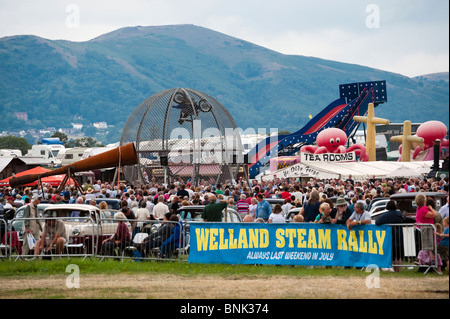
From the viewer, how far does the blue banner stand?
43.7ft

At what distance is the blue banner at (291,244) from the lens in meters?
13.3

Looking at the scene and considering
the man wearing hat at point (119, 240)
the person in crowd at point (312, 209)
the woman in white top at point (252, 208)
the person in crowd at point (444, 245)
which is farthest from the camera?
the woman in white top at point (252, 208)

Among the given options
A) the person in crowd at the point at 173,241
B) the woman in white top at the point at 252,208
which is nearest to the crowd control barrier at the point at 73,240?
the person in crowd at the point at 173,241

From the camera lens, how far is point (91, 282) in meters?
12.3

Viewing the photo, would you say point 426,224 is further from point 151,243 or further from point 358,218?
point 151,243

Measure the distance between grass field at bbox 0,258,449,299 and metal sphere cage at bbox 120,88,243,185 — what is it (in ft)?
54.4

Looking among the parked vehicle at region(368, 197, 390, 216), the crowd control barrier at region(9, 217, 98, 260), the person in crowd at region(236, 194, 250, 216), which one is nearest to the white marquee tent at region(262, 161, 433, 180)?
the person in crowd at region(236, 194, 250, 216)

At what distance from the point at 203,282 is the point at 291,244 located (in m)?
2.52

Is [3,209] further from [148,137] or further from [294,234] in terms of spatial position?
[148,137]

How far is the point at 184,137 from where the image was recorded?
3097 centimetres

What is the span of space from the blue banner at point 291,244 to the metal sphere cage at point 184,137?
16.2 m

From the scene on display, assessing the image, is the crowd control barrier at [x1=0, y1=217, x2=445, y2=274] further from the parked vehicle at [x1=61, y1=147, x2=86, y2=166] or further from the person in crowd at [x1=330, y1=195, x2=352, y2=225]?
the parked vehicle at [x1=61, y1=147, x2=86, y2=166]

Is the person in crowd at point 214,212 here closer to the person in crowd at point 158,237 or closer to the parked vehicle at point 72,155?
the person in crowd at point 158,237

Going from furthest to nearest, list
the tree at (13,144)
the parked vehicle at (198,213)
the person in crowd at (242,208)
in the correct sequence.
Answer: the tree at (13,144) < the person in crowd at (242,208) < the parked vehicle at (198,213)
